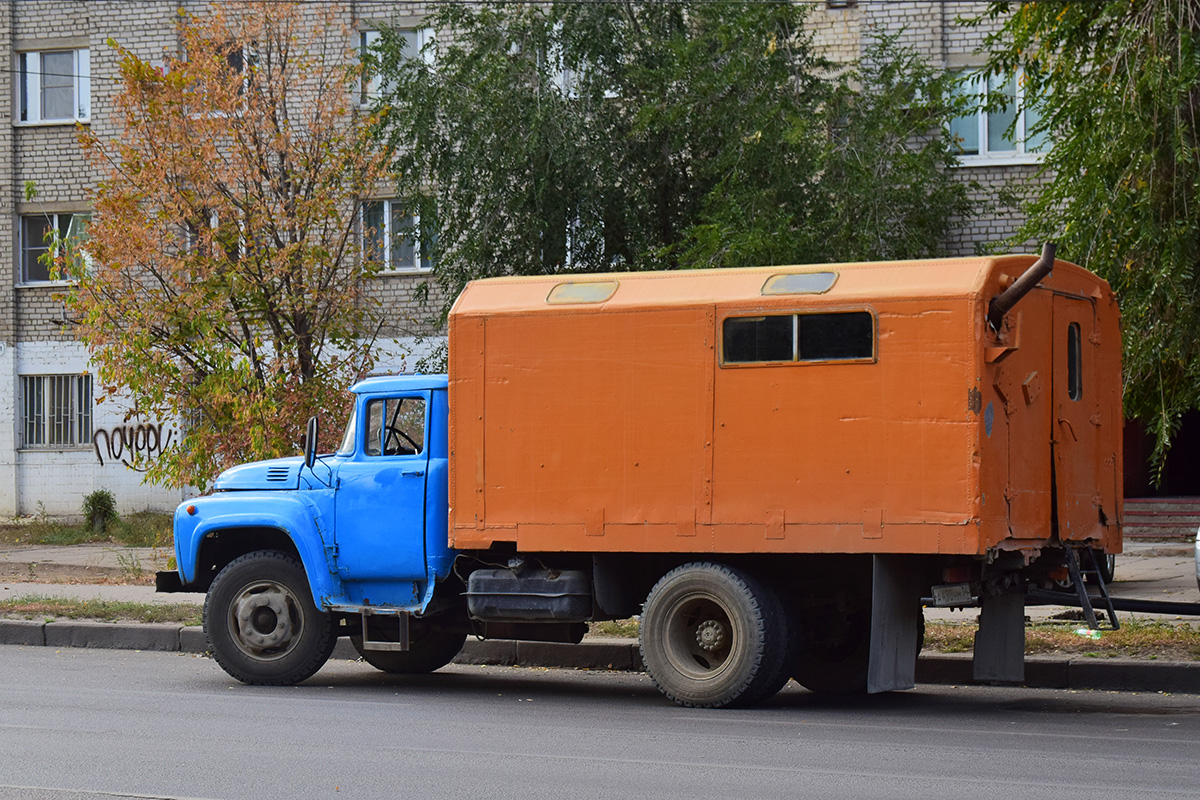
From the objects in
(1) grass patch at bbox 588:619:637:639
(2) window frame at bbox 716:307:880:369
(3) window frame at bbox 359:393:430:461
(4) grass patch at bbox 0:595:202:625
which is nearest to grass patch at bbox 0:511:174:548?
(4) grass patch at bbox 0:595:202:625

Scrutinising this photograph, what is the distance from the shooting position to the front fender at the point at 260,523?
1013cm

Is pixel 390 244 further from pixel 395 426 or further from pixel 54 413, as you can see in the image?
pixel 395 426

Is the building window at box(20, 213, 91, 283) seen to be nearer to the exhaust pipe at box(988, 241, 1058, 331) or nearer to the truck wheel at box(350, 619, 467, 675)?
the truck wheel at box(350, 619, 467, 675)

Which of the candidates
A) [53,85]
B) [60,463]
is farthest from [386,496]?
[53,85]

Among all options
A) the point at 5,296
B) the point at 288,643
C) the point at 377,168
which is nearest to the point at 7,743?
the point at 288,643

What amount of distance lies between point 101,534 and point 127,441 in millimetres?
2910

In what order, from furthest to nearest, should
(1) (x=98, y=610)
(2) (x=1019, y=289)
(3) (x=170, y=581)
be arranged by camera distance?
1. (1) (x=98, y=610)
2. (3) (x=170, y=581)
3. (2) (x=1019, y=289)

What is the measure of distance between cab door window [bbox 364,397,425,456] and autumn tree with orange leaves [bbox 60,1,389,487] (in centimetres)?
589

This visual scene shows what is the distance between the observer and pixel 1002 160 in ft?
71.8

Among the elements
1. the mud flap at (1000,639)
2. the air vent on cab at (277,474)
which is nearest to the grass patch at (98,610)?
the air vent on cab at (277,474)

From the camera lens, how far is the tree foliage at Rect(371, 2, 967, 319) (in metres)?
17.5

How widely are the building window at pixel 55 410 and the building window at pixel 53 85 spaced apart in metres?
4.80

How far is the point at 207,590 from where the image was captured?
35.1 ft

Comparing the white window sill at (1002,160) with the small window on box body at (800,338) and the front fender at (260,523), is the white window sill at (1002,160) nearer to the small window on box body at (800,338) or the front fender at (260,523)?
the small window on box body at (800,338)
